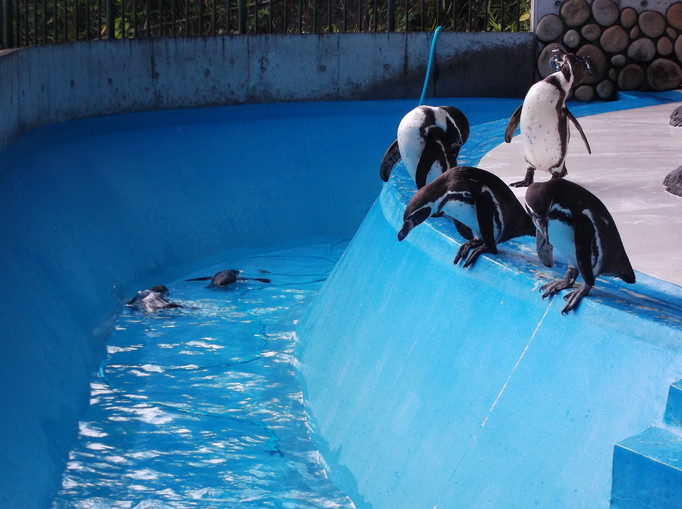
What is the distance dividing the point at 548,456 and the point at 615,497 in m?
0.50

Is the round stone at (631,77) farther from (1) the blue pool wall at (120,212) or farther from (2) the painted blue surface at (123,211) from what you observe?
(1) the blue pool wall at (120,212)

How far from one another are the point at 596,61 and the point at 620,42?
252mm

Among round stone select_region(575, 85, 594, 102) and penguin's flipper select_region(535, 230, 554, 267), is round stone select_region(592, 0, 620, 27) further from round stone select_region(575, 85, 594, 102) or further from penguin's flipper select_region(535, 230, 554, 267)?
penguin's flipper select_region(535, 230, 554, 267)

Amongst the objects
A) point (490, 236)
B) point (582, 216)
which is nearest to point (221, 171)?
point (490, 236)

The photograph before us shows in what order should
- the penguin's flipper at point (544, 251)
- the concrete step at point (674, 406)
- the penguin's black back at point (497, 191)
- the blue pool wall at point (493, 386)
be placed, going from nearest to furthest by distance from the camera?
the concrete step at point (674, 406) → the blue pool wall at point (493, 386) → the penguin's flipper at point (544, 251) → the penguin's black back at point (497, 191)

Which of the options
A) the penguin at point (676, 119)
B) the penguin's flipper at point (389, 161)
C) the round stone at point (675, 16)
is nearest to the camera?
the penguin's flipper at point (389, 161)

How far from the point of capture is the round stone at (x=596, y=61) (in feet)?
27.5

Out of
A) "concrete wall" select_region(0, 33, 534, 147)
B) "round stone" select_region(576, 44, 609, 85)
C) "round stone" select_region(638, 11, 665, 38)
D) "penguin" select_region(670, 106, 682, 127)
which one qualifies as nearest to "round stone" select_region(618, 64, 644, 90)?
"round stone" select_region(576, 44, 609, 85)

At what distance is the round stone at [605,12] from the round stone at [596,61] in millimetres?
220

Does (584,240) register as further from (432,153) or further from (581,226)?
(432,153)

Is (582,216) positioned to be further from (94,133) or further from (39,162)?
(94,133)

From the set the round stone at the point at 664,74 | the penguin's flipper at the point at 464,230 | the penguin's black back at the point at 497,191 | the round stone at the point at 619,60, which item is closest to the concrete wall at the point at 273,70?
the round stone at the point at 619,60

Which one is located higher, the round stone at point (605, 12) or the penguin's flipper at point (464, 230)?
the round stone at point (605, 12)

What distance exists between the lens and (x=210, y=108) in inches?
311
